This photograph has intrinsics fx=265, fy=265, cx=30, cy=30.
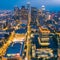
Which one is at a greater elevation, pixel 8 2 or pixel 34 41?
pixel 8 2

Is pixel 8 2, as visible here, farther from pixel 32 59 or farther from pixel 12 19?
pixel 32 59

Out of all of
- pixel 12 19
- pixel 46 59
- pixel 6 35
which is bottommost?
pixel 46 59

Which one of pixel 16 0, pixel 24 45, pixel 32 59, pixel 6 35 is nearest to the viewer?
pixel 32 59

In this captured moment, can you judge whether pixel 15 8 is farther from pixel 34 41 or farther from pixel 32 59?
pixel 32 59

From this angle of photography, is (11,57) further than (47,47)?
No

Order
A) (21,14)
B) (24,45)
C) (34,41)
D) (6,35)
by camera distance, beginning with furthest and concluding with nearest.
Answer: (21,14)
(6,35)
(34,41)
(24,45)

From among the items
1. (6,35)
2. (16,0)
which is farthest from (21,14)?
(6,35)

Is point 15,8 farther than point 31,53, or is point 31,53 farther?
point 15,8

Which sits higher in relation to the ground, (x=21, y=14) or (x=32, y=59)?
(x=21, y=14)

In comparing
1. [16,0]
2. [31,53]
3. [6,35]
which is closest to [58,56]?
[31,53]
